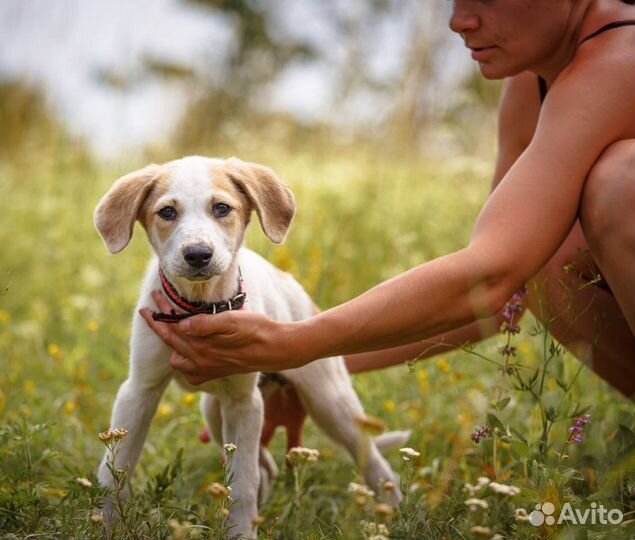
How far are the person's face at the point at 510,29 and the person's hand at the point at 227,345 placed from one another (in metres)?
0.98

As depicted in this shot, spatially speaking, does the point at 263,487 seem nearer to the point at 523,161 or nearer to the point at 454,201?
the point at 523,161

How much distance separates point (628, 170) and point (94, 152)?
453 cm

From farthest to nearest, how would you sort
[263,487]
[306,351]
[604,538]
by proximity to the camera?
[263,487], [306,351], [604,538]

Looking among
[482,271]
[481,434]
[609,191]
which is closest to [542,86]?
[609,191]

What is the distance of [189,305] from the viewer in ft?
7.68

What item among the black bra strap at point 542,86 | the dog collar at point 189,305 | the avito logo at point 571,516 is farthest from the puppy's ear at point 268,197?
the avito logo at point 571,516

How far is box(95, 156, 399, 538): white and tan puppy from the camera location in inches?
91.6

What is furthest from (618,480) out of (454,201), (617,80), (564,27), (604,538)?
(454,201)

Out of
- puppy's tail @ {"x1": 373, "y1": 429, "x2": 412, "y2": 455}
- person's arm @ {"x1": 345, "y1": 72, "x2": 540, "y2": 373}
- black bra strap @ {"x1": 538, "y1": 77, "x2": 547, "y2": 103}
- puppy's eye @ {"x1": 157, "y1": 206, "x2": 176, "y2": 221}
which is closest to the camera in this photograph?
puppy's eye @ {"x1": 157, "y1": 206, "x2": 176, "y2": 221}

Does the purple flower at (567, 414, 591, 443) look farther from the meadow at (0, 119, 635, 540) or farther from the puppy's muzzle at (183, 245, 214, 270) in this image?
the puppy's muzzle at (183, 245, 214, 270)

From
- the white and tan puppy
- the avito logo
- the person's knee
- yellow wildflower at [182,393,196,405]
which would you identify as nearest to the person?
the person's knee

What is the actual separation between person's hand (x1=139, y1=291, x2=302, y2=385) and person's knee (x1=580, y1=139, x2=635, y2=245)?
2.75ft

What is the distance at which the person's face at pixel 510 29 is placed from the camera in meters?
2.33

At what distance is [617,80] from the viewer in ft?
7.30
